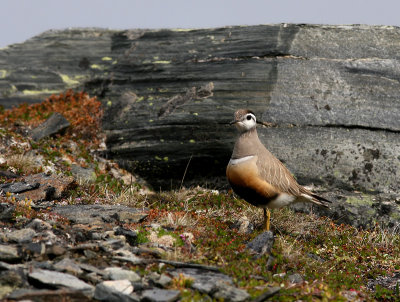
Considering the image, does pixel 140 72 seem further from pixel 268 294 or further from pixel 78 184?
pixel 268 294

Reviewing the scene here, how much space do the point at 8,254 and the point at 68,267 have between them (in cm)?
83

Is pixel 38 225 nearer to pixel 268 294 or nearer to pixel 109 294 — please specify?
pixel 109 294

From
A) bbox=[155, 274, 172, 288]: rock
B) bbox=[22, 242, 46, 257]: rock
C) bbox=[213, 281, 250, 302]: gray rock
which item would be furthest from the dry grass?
bbox=[213, 281, 250, 302]: gray rock

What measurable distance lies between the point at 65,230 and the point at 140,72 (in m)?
8.70

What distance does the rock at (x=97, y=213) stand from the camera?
937 centimetres

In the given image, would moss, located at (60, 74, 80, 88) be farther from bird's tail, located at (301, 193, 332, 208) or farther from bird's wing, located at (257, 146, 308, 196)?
bird's tail, located at (301, 193, 332, 208)

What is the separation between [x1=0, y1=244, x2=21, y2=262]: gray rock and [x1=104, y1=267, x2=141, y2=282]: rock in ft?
3.97

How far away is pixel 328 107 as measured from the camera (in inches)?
537

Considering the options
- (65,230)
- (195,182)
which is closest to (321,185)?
(195,182)

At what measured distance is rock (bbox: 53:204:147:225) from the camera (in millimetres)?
9367

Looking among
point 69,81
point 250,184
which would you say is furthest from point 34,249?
point 69,81

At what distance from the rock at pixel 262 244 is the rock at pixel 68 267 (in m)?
3.17

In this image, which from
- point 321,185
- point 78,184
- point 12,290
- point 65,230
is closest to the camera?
point 12,290

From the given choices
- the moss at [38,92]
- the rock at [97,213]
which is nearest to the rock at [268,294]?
the rock at [97,213]
